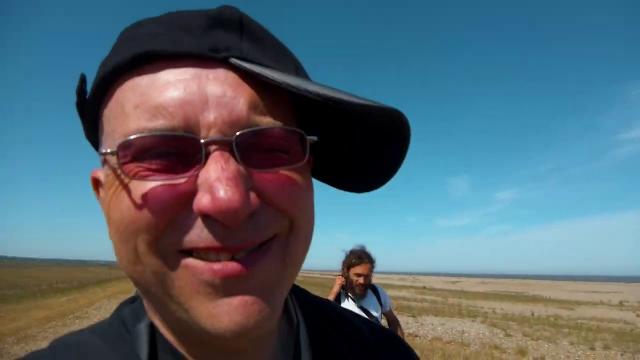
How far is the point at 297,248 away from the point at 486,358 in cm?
1728

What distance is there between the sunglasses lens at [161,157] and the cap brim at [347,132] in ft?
1.01

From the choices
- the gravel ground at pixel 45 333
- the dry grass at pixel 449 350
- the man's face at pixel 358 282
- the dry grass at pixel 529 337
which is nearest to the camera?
the man's face at pixel 358 282

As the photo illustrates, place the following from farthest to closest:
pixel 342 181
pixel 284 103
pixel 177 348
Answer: pixel 342 181 → pixel 284 103 → pixel 177 348

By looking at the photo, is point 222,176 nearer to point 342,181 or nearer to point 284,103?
point 284,103

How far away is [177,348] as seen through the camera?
142 cm

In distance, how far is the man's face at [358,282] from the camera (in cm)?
580

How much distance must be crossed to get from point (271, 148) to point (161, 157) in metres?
0.35

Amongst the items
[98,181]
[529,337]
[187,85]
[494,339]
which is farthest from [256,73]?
[529,337]

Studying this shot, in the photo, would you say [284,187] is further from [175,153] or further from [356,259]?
[356,259]

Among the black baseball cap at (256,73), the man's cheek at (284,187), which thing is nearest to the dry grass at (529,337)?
the black baseball cap at (256,73)

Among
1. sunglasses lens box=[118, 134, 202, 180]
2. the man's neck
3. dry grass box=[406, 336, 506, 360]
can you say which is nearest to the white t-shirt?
the man's neck

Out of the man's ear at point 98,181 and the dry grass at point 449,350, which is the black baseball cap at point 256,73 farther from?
the dry grass at point 449,350

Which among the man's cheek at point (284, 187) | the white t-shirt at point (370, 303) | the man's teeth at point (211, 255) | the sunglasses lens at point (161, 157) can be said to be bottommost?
the white t-shirt at point (370, 303)

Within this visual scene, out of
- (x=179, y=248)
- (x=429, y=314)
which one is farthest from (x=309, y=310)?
(x=429, y=314)
